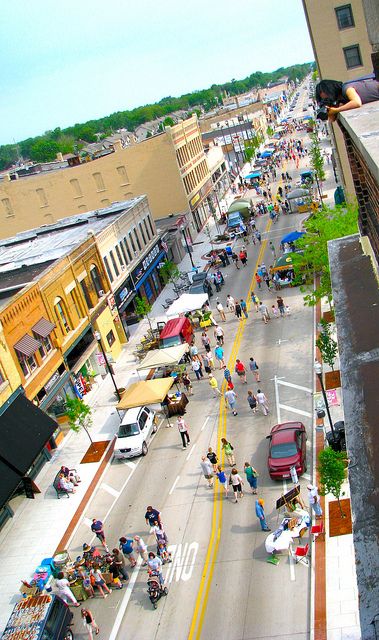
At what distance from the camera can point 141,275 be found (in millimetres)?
55500

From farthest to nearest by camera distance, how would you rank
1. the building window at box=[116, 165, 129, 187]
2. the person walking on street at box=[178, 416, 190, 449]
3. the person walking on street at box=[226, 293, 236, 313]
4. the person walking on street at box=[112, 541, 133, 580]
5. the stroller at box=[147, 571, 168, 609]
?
the building window at box=[116, 165, 129, 187]
the person walking on street at box=[226, 293, 236, 313]
the person walking on street at box=[178, 416, 190, 449]
the person walking on street at box=[112, 541, 133, 580]
the stroller at box=[147, 571, 168, 609]

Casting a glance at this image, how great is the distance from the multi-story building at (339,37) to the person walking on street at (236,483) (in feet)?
119

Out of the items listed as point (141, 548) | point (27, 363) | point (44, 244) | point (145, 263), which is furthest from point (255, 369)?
point (145, 263)

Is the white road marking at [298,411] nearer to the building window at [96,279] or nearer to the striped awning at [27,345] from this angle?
the striped awning at [27,345]

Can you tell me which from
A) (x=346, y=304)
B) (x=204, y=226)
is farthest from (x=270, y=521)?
(x=204, y=226)

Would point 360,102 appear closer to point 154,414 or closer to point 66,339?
point 154,414

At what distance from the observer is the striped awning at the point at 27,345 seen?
33.5 m

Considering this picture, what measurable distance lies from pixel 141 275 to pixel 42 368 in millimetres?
21038

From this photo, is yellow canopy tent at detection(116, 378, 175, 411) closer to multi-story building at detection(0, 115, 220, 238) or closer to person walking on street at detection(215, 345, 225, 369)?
person walking on street at detection(215, 345, 225, 369)

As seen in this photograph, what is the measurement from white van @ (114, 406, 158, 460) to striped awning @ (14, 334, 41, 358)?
561 centimetres

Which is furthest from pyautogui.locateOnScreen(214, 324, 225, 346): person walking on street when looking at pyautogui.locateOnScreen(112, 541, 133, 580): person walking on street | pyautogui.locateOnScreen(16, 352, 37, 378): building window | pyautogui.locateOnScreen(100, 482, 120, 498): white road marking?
pyautogui.locateOnScreen(112, 541, 133, 580): person walking on street

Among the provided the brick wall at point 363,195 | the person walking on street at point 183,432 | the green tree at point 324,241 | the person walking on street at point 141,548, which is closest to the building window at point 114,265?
the green tree at point 324,241

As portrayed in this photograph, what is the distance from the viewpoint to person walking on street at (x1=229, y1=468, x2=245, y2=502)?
25.0 m

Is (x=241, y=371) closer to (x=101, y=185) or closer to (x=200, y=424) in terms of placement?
(x=200, y=424)
